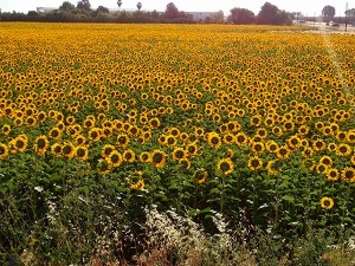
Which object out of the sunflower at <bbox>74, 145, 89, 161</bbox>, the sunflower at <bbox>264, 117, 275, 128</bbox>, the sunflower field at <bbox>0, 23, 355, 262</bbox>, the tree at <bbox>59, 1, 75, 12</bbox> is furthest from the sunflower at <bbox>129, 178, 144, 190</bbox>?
the tree at <bbox>59, 1, 75, 12</bbox>

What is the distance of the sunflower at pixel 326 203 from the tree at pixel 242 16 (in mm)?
109169

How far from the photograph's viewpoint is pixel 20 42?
26.5 meters

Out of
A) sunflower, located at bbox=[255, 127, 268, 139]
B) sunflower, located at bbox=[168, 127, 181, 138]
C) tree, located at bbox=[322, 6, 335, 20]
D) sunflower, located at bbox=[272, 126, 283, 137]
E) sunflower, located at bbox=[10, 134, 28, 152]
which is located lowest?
sunflower, located at bbox=[272, 126, 283, 137]

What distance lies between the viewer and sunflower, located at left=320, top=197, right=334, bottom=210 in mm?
5867

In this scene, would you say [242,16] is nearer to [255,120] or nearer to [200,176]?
[255,120]

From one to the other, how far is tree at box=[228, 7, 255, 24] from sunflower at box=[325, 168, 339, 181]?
10860cm

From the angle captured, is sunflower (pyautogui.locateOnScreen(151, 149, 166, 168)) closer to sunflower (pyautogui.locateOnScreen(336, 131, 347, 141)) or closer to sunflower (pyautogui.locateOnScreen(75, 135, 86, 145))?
sunflower (pyautogui.locateOnScreen(75, 135, 86, 145))

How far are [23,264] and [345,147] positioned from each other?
13.3 feet

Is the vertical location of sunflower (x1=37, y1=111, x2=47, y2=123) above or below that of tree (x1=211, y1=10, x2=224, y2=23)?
below

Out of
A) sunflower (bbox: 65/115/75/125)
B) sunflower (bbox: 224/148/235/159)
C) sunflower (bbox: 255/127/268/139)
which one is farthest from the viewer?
sunflower (bbox: 65/115/75/125)

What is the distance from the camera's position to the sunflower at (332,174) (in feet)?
21.0

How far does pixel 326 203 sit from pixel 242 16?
111604 mm

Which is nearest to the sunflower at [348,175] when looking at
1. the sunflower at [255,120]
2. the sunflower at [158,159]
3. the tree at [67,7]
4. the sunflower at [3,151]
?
the sunflower at [158,159]

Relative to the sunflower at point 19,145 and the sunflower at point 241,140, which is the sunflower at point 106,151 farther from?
the sunflower at point 241,140
